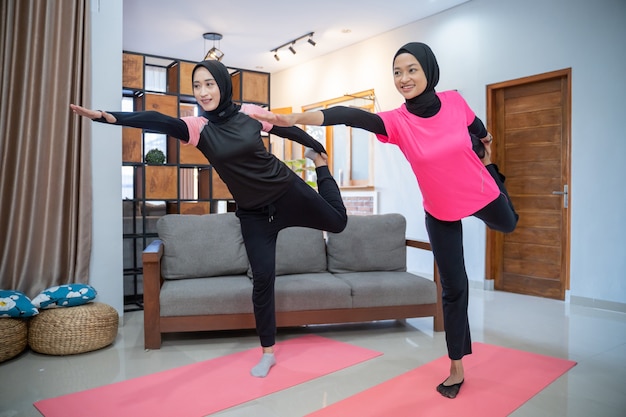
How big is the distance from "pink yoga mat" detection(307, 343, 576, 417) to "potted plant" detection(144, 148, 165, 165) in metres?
2.97

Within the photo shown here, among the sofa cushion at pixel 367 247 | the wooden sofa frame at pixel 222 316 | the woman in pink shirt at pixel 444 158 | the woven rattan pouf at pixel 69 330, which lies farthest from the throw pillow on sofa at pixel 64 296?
the woman in pink shirt at pixel 444 158

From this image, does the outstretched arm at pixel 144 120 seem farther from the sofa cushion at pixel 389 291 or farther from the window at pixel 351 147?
the window at pixel 351 147

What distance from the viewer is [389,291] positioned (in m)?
3.35

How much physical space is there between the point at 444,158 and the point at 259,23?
201 inches

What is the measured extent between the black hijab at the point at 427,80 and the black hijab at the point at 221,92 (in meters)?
0.88

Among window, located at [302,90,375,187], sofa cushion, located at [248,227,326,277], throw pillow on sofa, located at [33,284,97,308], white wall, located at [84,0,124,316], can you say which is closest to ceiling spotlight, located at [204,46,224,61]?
window, located at [302,90,375,187]

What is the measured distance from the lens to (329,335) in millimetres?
3377

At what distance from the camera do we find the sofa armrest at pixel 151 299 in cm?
299

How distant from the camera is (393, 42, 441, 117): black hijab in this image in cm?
211

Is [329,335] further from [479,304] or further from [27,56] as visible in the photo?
[27,56]

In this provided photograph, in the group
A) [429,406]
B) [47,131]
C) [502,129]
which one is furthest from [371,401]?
[502,129]

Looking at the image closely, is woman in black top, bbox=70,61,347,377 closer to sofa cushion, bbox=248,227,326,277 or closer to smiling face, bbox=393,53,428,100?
smiling face, bbox=393,53,428,100

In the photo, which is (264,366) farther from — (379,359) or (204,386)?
(379,359)

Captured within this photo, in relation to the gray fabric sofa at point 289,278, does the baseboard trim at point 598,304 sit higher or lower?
lower
